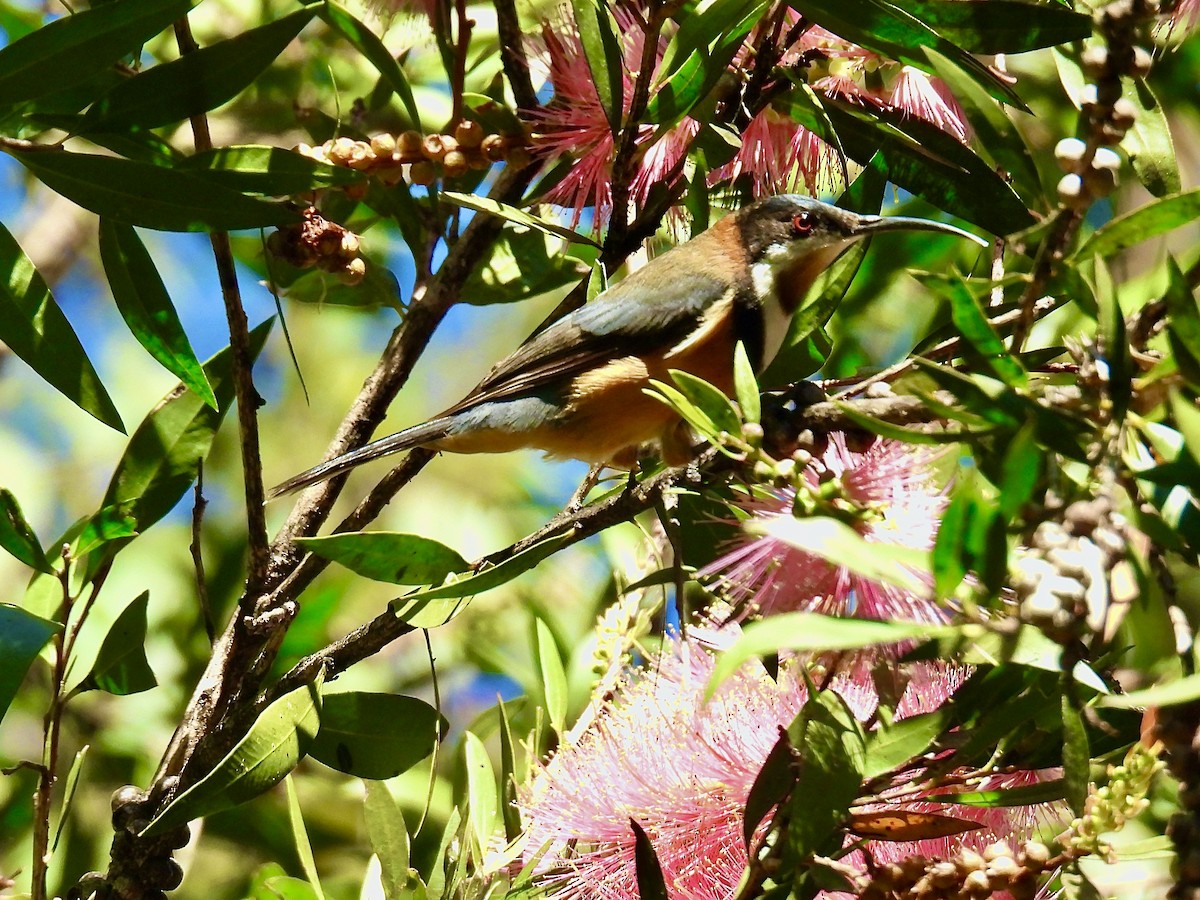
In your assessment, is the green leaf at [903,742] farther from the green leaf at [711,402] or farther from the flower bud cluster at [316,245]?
the flower bud cluster at [316,245]

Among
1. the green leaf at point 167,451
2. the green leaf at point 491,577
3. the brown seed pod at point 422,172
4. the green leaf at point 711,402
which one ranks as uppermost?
the brown seed pod at point 422,172

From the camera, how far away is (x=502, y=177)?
2564mm

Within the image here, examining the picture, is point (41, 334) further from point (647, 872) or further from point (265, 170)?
point (647, 872)

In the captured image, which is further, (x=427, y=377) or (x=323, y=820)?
(x=427, y=377)

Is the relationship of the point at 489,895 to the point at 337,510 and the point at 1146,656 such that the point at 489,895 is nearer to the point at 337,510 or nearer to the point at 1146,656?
the point at 1146,656

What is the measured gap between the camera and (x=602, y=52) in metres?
1.92

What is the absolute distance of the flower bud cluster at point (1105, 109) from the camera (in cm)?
115

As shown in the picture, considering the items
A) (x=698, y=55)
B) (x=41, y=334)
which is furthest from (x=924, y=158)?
(x=41, y=334)

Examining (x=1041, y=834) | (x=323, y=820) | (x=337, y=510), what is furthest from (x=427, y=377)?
(x=1041, y=834)

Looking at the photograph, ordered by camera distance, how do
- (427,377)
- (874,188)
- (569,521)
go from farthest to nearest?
(427,377), (874,188), (569,521)

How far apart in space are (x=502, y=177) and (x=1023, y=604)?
1776 mm

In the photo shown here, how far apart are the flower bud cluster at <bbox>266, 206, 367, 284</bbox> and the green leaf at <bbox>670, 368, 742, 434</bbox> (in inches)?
41.2

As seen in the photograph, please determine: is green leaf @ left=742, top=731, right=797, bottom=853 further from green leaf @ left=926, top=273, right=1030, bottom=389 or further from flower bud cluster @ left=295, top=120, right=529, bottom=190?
flower bud cluster @ left=295, top=120, right=529, bottom=190

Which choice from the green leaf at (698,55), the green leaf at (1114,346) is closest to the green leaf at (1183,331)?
the green leaf at (1114,346)
